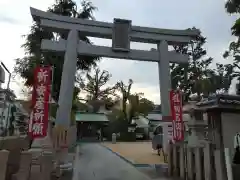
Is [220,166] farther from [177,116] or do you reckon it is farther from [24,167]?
[24,167]

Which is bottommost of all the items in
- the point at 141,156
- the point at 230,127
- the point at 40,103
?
the point at 141,156

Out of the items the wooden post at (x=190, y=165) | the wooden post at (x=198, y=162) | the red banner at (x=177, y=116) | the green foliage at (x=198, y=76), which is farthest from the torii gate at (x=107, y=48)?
the green foliage at (x=198, y=76)

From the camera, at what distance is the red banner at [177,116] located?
9.07m

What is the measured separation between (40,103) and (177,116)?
4861 millimetres

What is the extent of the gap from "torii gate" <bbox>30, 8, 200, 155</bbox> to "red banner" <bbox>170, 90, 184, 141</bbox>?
319cm

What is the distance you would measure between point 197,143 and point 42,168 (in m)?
4.30

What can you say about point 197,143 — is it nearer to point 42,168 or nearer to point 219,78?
point 42,168

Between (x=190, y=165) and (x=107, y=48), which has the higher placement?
(x=107, y=48)

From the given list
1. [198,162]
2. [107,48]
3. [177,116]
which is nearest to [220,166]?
[198,162]

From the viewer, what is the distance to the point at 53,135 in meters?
10.2

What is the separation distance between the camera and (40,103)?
8.24 metres

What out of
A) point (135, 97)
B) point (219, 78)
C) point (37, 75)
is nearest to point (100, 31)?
point (37, 75)

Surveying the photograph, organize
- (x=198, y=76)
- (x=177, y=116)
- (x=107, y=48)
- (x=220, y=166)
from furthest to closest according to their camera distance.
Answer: (x=198, y=76) < (x=107, y=48) < (x=177, y=116) < (x=220, y=166)

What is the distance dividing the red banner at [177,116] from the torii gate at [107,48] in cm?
319
